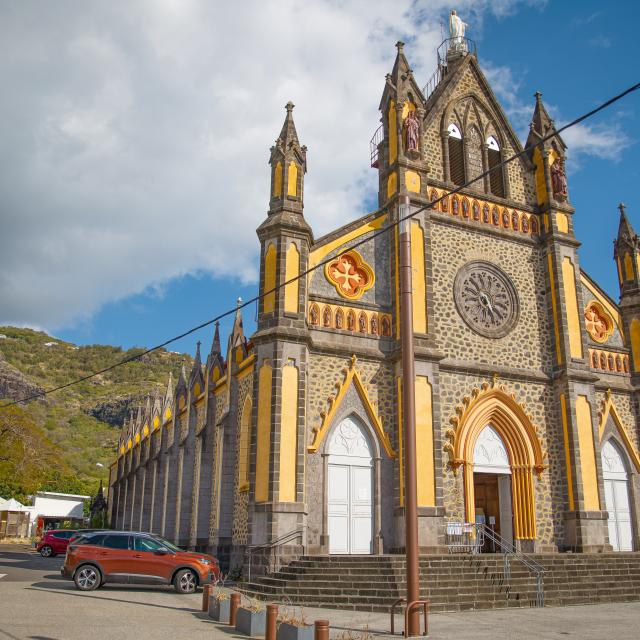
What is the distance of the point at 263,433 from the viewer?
758 inches

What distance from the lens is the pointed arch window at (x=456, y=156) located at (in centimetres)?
2573

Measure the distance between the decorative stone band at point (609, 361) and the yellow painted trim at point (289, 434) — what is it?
12362 millimetres

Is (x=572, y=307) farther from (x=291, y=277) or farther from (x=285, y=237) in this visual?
(x=285, y=237)

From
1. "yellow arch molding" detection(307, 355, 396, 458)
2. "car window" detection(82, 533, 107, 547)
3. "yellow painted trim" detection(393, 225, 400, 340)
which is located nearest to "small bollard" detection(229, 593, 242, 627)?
"car window" detection(82, 533, 107, 547)

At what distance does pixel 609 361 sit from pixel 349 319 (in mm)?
10968

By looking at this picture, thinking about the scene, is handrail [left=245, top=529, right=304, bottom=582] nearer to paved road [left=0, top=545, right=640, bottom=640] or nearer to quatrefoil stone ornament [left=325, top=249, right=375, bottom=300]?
paved road [left=0, top=545, right=640, bottom=640]

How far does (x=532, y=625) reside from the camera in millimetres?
13086

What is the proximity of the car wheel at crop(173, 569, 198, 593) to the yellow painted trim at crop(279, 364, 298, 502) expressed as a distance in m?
2.98

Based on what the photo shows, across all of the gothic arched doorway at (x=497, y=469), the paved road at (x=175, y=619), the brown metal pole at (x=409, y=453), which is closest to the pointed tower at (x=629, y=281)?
the gothic arched doorway at (x=497, y=469)

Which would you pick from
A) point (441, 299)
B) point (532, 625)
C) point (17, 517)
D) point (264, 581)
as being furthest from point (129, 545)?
point (17, 517)

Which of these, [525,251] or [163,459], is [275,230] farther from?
[163,459]

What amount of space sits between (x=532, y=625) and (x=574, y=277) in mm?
15455

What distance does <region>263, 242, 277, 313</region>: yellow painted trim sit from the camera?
67.2 ft

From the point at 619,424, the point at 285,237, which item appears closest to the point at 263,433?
the point at 285,237
